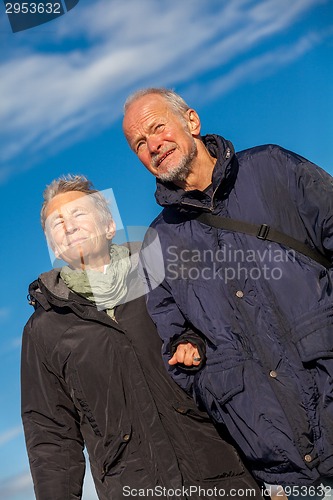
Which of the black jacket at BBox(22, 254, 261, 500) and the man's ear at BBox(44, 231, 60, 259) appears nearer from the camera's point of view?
the black jacket at BBox(22, 254, 261, 500)

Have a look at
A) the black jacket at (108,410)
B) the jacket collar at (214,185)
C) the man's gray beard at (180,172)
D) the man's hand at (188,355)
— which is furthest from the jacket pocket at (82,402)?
the man's gray beard at (180,172)

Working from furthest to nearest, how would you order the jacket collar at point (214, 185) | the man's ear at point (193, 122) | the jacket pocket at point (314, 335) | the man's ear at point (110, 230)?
the man's ear at point (110, 230) < the man's ear at point (193, 122) < the jacket collar at point (214, 185) < the jacket pocket at point (314, 335)

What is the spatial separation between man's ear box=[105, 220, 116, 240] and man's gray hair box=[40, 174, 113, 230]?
3 centimetres

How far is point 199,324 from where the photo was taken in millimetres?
5129

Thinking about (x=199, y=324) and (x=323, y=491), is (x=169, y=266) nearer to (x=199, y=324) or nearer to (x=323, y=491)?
(x=199, y=324)

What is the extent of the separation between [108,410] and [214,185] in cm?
165

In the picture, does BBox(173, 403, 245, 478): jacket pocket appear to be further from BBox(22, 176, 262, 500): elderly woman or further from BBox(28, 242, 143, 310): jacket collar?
BBox(28, 242, 143, 310): jacket collar

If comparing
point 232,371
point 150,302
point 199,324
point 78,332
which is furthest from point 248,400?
point 78,332

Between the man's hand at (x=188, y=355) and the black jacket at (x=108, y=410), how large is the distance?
16.0 inches

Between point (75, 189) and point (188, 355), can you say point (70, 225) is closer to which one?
point (75, 189)

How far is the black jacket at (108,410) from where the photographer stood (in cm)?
550

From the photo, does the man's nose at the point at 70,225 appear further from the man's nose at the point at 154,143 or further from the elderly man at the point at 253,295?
the man's nose at the point at 154,143

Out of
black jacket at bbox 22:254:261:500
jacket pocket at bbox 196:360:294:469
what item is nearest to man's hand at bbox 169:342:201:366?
jacket pocket at bbox 196:360:294:469

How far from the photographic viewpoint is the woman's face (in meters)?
5.78
